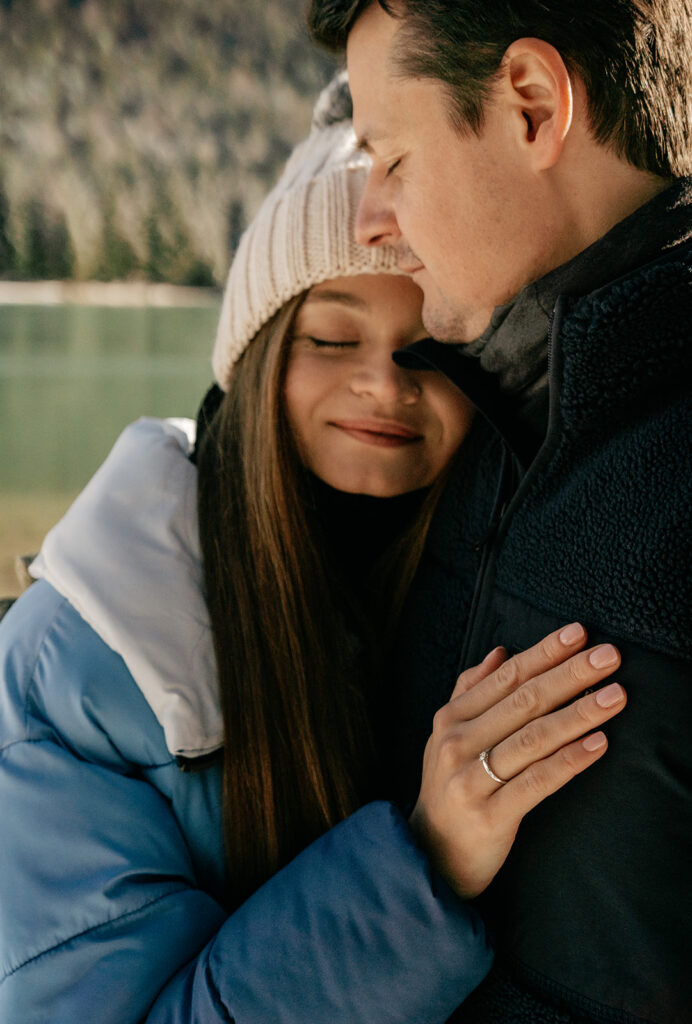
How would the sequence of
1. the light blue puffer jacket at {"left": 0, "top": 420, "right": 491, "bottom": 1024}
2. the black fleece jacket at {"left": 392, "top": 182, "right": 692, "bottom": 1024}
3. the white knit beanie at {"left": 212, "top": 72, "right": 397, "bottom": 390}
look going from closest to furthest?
the black fleece jacket at {"left": 392, "top": 182, "right": 692, "bottom": 1024} < the light blue puffer jacket at {"left": 0, "top": 420, "right": 491, "bottom": 1024} < the white knit beanie at {"left": 212, "top": 72, "right": 397, "bottom": 390}

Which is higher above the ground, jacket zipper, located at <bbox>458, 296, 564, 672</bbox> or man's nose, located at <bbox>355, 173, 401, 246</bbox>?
man's nose, located at <bbox>355, 173, 401, 246</bbox>

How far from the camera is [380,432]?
1491 mm

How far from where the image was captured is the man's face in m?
1.08

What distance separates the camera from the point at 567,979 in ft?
2.93

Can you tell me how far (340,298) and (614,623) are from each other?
2.66 ft

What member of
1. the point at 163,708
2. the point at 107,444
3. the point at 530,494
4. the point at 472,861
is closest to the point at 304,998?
the point at 472,861

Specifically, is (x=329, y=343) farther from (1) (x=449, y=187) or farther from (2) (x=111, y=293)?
(2) (x=111, y=293)

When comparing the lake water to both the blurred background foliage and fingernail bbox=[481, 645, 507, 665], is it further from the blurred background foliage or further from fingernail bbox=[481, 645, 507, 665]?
fingernail bbox=[481, 645, 507, 665]

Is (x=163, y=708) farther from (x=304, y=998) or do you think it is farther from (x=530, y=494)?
(x=530, y=494)

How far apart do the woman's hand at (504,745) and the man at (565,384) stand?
31 millimetres

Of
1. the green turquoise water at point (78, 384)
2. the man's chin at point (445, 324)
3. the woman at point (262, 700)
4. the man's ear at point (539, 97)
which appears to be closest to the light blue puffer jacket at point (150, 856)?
the woman at point (262, 700)

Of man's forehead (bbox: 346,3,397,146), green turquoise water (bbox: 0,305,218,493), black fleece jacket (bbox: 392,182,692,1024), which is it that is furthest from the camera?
green turquoise water (bbox: 0,305,218,493)

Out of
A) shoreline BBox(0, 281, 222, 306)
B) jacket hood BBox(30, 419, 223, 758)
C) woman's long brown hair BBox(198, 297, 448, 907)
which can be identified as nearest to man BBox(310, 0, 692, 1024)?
woman's long brown hair BBox(198, 297, 448, 907)

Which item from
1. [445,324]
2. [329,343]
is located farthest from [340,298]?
[445,324]
